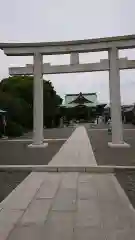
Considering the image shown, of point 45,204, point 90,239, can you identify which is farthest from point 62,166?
point 90,239

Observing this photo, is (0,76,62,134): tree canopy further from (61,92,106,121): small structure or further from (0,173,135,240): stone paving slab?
(0,173,135,240): stone paving slab

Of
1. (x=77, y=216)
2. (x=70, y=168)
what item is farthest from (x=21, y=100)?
(x=77, y=216)

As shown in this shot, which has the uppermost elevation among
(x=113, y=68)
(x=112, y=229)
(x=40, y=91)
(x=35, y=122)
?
(x=113, y=68)

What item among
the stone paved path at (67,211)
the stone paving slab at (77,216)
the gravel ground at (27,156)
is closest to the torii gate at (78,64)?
the gravel ground at (27,156)

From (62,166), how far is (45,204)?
12.5 ft

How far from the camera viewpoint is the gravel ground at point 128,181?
259 inches

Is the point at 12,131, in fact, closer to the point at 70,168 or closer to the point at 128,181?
the point at 70,168

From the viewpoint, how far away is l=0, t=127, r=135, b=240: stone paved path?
173 inches

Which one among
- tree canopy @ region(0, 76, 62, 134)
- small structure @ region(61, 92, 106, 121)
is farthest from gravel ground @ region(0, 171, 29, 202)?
small structure @ region(61, 92, 106, 121)

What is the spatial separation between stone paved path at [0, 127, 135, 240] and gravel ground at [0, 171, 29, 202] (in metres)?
0.20

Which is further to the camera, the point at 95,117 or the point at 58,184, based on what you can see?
the point at 95,117

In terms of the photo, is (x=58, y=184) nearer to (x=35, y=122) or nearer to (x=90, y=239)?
(x=90, y=239)

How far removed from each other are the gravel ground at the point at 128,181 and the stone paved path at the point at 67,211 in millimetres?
152

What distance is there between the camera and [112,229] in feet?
15.0
